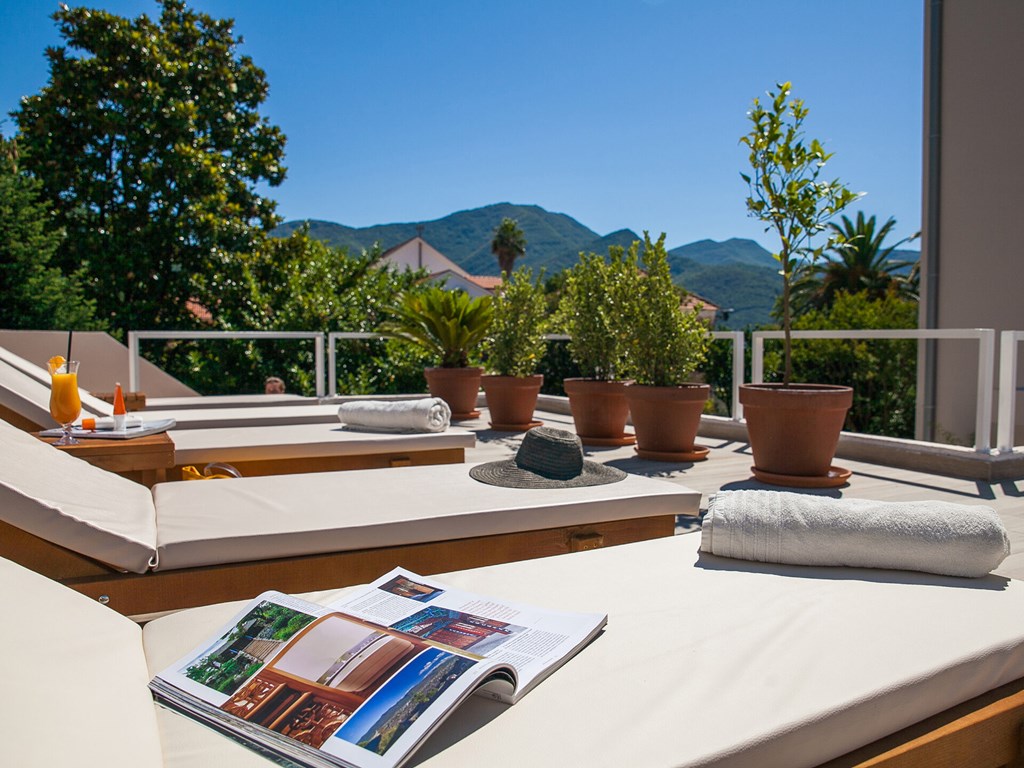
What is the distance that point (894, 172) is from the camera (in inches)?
2077

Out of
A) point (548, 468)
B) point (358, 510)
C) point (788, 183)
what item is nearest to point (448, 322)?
point (788, 183)

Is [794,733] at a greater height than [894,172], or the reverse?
[894,172]

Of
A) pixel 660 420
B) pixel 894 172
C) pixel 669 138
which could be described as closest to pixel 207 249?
pixel 660 420

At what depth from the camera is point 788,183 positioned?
14.5 feet

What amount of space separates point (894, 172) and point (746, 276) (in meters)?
14.1

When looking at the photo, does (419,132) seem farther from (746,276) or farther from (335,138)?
(746,276)

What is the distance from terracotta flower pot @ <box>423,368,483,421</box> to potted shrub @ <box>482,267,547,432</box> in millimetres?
238

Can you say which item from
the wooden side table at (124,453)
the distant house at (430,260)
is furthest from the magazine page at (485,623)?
the distant house at (430,260)

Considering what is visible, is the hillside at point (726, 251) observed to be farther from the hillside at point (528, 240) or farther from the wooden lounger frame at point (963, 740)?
the wooden lounger frame at point (963, 740)

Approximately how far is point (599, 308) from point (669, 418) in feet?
4.15

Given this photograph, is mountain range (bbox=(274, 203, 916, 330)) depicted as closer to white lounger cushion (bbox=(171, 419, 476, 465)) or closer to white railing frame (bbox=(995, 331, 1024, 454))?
white railing frame (bbox=(995, 331, 1024, 454))

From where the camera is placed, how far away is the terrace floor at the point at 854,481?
351cm

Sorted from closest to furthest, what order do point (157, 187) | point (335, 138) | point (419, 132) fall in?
point (157, 187) → point (335, 138) → point (419, 132)

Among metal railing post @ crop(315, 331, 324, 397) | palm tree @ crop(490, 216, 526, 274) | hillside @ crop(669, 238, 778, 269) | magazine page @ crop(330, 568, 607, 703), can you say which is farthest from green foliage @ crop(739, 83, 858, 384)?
hillside @ crop(669, 238, 778, 269)
